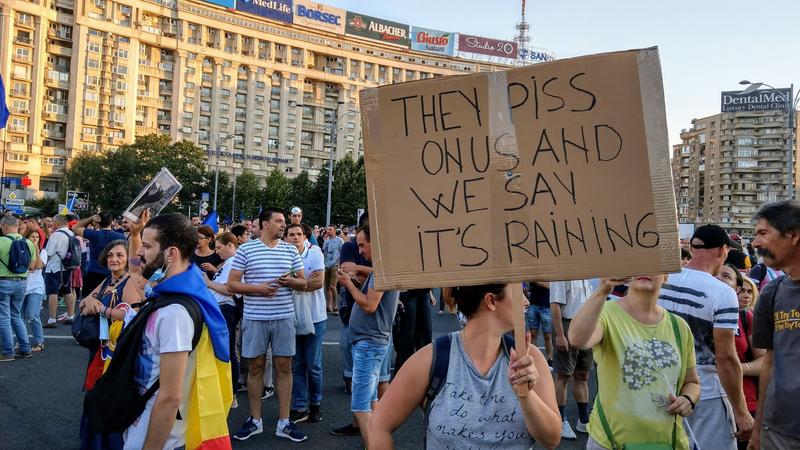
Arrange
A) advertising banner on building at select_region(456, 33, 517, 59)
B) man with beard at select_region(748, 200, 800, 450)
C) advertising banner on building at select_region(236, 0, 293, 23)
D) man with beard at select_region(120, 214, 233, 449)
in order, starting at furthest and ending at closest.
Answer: advertising banner on building at select_region(456, 33, 517, 59) → advertising banner on building at select_region(236, 0, 293, 23) → man with beard at select_region(748, 200, 800, 450) → man with beard at select_region(120, 214, 233, 449)

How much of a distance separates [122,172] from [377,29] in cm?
5182

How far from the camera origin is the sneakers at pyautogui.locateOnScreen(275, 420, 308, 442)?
5902 millimetres

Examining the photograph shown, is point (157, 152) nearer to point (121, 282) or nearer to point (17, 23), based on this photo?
point (17, 23)

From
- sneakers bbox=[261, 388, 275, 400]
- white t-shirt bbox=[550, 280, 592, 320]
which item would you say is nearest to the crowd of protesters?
white t-shirt bbox=[550, 280, 592, 320]

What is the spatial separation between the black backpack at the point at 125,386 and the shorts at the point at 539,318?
5.08 m

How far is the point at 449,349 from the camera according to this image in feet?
8.07

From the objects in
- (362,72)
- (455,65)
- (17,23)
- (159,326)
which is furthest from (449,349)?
(455,65)

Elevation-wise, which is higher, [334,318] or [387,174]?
[387,174]

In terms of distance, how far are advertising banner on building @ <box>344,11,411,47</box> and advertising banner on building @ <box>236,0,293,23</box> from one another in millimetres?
9831

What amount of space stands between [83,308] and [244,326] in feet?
6.98

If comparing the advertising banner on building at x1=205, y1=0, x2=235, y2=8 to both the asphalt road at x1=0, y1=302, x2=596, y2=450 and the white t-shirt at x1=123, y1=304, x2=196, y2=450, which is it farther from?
the white t-shirt at x1=123, y1=304, x2=196, y2=450

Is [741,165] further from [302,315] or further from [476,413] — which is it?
[476,413]

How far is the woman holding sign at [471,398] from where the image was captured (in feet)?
7.70

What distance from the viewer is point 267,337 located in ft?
20.1
